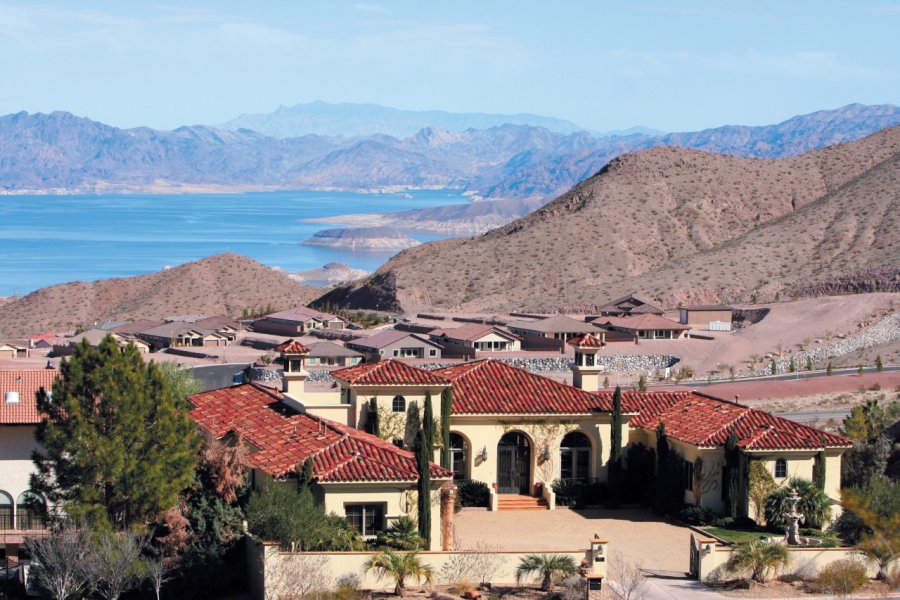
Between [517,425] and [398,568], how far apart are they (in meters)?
9.43

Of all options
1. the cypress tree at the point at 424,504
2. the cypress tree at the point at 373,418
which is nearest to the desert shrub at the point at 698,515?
the cypress tree at the point at 424,504

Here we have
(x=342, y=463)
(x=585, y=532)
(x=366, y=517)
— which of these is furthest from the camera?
(x=585, y=532)

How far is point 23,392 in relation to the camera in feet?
109

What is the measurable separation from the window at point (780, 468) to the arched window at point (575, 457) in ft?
16.4

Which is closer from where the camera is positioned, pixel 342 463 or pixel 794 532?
pixel 342 463

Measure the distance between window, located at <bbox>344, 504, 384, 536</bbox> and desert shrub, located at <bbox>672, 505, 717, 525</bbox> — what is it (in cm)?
781

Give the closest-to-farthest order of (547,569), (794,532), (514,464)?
1. (547,569)
2. (794,532)
3. (514,464)

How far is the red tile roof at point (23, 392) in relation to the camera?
31641mm

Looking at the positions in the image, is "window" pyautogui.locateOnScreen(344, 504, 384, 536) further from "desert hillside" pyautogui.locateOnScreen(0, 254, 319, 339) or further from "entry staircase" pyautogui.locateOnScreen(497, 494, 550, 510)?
"desert hillside" pyautogui.locateOnScreen(0, 254, 319, 339)

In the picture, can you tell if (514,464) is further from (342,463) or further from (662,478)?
(342,463)

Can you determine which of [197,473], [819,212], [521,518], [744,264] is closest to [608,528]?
[521,518]

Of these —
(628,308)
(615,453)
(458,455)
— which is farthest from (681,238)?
(458,455)

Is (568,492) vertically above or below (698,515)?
above

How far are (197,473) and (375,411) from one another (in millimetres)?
6082
